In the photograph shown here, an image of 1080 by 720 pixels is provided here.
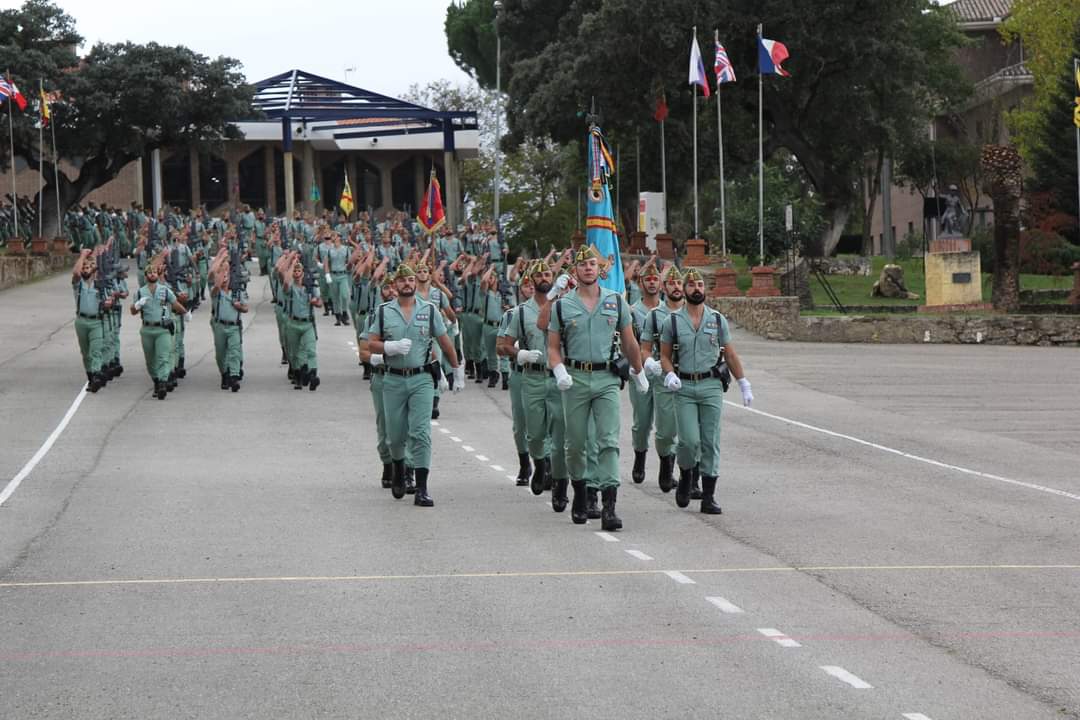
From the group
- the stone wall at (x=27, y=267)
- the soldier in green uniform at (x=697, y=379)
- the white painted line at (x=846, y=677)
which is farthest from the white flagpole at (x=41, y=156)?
the white painted line at (x=846, y=677)

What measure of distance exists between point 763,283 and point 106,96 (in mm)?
31747

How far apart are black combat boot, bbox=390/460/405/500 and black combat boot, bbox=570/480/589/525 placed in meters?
1.92

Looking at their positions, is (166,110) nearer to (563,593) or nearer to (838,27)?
(838,27)

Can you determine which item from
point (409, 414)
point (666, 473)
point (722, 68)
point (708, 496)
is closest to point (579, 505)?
point (708, 496)

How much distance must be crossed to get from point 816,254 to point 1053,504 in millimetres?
40798

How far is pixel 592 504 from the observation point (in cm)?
1349

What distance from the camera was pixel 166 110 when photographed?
63562mm

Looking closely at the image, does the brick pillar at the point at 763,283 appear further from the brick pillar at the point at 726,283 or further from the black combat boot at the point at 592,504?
the black combat boot at the point at 592,504

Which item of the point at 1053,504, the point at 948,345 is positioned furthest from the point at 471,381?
the point at 1053,504

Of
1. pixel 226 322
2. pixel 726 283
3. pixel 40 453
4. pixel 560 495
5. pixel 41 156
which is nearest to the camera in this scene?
pixel 560 495

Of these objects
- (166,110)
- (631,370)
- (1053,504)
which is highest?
(166,110)

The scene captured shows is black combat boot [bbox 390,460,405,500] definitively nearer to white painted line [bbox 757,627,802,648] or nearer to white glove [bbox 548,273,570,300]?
white glove [bbox 548,273,570,300]

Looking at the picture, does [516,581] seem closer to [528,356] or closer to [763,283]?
[528,356]

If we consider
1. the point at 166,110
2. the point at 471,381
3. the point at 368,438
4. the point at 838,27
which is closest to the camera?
the point at 368,438
